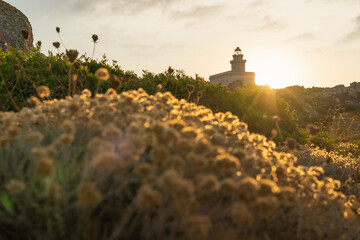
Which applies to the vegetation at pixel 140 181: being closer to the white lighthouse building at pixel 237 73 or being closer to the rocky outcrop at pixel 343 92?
the rocky outcrop at pixel 343 92

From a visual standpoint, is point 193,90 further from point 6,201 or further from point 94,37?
point 6,201

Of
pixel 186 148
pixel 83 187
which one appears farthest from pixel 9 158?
pixel 186 148

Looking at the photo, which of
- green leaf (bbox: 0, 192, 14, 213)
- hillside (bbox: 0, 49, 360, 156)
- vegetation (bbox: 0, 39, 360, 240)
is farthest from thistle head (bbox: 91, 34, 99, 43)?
green leaf (bbox: 0, 192, 14, 213)

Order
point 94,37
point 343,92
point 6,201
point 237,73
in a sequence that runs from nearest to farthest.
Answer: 1. point 6,201
2. point 94,37
3. point 343,92
4. point 237,73

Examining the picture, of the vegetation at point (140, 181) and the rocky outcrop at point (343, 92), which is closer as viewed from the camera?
the vegetation at point (140, 181)

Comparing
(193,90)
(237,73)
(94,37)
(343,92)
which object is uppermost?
(237,73)

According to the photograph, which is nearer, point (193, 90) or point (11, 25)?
point (193, 90)

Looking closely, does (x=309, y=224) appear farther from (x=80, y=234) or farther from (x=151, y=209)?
(x=80, y=234)

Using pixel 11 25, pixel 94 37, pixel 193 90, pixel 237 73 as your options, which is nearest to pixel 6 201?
pixel 94 37

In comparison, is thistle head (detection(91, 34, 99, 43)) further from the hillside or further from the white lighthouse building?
the white lighthouse building

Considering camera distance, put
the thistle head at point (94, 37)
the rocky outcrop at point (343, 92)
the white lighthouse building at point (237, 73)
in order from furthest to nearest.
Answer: the white lighthouse building at point (237, 73) → the rocky outcrop at point (343, 92) → the thistle head at point (94, 37)

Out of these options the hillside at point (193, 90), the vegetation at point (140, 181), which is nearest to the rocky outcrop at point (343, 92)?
the hillside at point (193, 90)

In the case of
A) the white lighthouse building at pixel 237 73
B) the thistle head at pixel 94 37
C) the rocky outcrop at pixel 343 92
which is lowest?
the rocky outcrop at pixel 343 92

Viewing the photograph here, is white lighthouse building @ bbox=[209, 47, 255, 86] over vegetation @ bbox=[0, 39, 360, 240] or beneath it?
over
